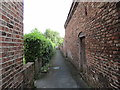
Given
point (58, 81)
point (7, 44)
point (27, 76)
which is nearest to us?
point (7, 44)

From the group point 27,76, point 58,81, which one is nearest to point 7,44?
point 27,76

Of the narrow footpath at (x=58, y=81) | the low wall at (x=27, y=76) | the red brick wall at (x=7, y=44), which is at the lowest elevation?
the narrow footpath at (x=58, y=81)

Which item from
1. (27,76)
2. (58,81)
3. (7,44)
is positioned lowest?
(58,81)

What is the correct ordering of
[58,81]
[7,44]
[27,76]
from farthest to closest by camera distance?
[58,81]
[27,76]
[7,44]

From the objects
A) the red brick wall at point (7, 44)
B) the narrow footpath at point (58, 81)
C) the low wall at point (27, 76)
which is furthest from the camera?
the narrow footpath at point (58, 81)

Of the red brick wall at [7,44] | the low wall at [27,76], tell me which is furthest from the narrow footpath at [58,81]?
the red brick wall at [7,44]

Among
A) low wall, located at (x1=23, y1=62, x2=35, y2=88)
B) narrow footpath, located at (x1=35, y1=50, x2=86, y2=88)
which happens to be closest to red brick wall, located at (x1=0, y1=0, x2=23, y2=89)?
low wall, located at (x1=23, y1=62, x2=35, y2=88)

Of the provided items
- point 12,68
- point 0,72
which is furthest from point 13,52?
point 0,72

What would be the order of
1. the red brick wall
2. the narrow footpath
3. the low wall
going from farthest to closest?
the narrow footpath < the low wall < the red brick wall

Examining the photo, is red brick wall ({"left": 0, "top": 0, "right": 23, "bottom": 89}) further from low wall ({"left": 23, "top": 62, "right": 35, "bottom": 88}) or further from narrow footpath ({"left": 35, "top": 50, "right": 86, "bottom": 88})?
narrow footpath ({"left": 35, "top": 50, "right": 86, "bottom": 88})

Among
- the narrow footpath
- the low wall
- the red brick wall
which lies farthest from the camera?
the narrow footpath

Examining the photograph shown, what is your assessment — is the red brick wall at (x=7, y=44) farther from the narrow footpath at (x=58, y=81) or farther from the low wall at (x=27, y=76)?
the narrow footpath at (x=58, y=81)

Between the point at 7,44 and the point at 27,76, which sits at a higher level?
the point at 7,44

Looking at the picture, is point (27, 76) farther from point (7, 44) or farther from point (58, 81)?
point (58, 81)
